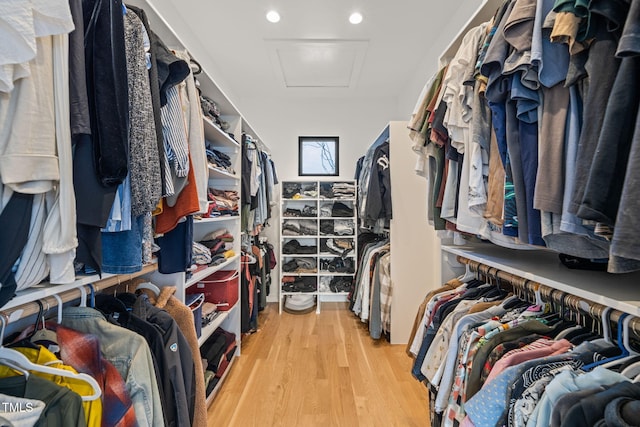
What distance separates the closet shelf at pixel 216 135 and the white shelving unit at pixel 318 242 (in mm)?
1352

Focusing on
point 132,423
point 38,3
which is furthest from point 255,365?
point 38,3

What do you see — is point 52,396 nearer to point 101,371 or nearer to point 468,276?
point 101,371

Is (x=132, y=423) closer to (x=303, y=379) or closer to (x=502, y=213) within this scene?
(x=502, y=213)

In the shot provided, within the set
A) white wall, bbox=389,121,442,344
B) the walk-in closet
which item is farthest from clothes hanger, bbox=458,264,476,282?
white wall, bbox=389,121,442,344

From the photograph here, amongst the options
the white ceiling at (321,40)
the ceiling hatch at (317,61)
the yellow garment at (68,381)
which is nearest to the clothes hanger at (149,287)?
the yellow garment at (68,381)

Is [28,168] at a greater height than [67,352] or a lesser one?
greater

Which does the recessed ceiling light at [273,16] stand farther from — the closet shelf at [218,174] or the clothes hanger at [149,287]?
the clothes hanger at [149,287]

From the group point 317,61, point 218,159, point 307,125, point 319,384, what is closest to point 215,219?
point 218,159

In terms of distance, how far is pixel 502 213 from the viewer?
2.55ft

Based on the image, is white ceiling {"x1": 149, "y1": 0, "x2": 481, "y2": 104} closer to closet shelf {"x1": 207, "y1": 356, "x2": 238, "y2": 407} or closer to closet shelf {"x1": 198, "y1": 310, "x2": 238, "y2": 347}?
closet shelf {"x1": 198, "y1": 310, "x2": 238, "y2": 347}

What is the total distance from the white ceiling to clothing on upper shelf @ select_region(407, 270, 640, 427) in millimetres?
2059

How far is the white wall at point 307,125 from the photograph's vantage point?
3617 mm

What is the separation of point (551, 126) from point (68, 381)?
127cm

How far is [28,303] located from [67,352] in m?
0.16
